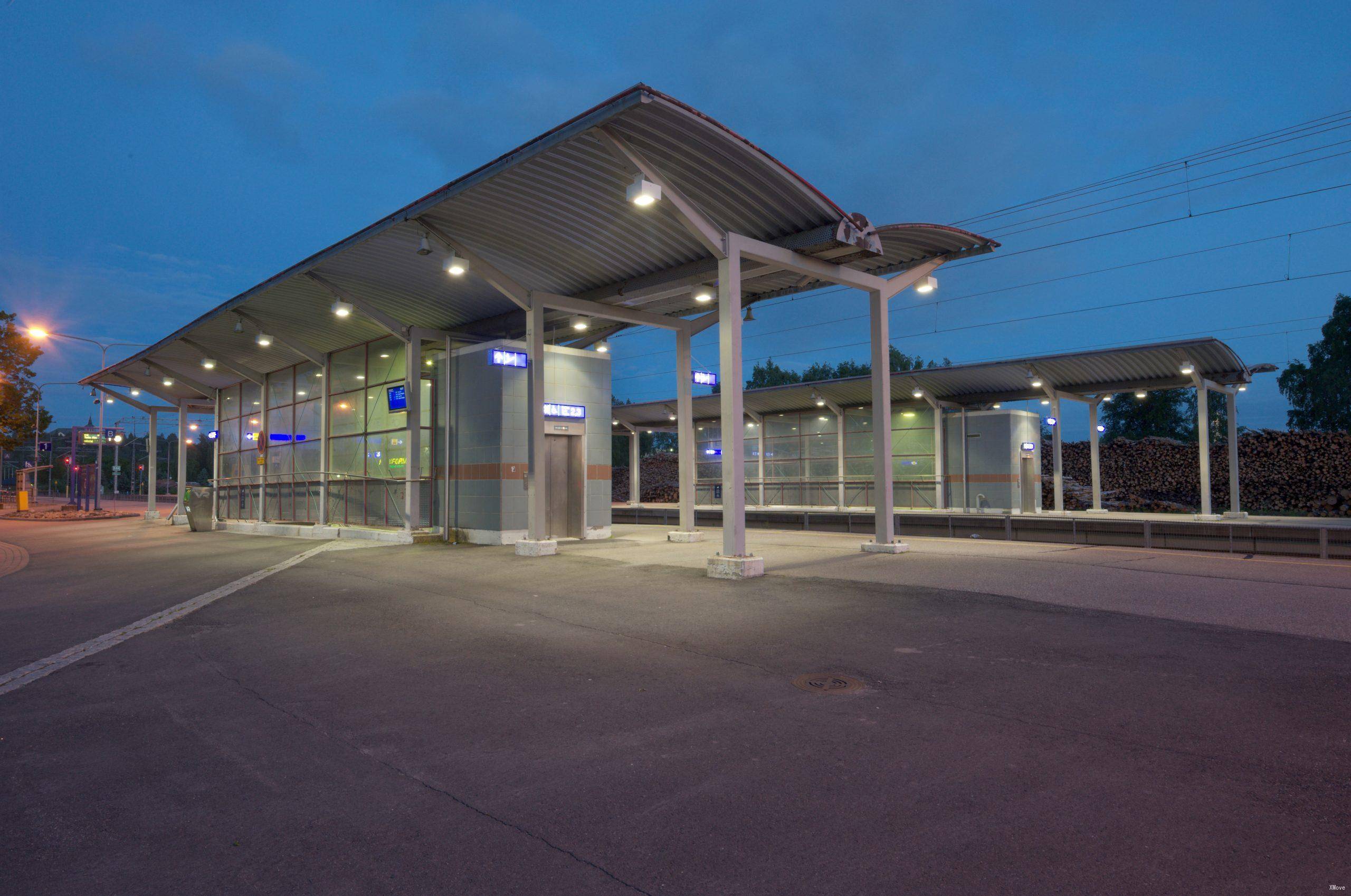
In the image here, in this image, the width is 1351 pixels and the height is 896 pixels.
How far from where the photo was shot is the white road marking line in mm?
5758

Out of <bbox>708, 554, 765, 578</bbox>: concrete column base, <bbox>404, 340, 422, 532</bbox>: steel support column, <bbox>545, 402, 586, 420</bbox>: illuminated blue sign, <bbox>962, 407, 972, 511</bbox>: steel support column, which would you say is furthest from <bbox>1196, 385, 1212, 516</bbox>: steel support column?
<bbox>404, 340, 422, 532</bbox>: steel support column

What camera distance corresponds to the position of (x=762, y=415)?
33031mm

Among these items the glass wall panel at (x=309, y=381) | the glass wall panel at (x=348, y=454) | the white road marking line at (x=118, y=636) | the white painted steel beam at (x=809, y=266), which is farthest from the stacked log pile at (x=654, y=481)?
the white road marking line at (x=118, y=636)

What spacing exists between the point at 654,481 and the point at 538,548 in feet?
106

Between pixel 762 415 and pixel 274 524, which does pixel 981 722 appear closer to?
pixel 274 524

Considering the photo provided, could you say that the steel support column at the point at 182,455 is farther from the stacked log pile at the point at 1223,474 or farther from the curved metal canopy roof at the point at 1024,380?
the stacked log pile at the point at 1223,474

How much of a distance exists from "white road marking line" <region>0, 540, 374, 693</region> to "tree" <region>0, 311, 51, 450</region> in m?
28.3

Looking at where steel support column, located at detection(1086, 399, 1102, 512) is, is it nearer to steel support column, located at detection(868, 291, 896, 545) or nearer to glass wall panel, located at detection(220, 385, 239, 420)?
steel support column, located at detection(868, 291, 896, 545)

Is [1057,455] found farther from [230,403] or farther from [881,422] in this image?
[230,403]

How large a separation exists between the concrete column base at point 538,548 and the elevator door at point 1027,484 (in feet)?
63.1

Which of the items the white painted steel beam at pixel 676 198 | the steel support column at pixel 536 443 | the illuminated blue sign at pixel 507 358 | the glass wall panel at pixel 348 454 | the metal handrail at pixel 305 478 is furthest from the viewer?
the glass wall panel at pixel 348 454

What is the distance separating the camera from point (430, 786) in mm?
3529

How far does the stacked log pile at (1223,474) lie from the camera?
2448 cm

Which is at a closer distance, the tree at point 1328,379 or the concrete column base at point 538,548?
the concrete column base at point 538,548
